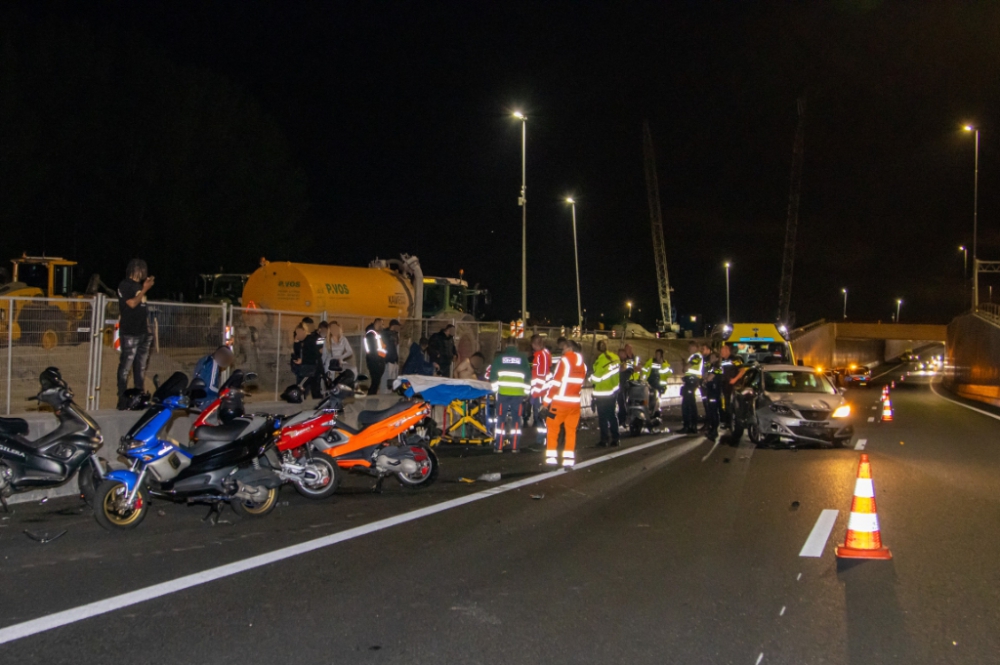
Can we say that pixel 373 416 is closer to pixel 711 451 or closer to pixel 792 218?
pixel 711 451

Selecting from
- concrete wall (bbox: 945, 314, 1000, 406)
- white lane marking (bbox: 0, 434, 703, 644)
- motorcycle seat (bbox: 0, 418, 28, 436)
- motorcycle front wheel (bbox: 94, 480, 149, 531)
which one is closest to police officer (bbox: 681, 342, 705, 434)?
white lane marking (bbox: 0, 434, 703, 644)

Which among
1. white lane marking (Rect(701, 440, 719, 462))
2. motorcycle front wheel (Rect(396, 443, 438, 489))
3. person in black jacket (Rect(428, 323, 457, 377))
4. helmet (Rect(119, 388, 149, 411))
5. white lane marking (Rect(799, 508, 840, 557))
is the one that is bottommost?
white lane marking (Rect(799, 508, 840, 557))

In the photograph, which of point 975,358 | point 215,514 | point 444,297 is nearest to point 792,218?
point 975,358

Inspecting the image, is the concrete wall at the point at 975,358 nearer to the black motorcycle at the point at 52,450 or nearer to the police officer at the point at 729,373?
the police officer at the point at 729,373

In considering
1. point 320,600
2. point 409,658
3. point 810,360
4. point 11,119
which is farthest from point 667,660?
point 810,360

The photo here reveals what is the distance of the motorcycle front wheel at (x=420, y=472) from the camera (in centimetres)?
1082

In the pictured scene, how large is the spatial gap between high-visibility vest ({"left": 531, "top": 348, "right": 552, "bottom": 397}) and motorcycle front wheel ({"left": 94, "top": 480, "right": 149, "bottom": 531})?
27.0 feet

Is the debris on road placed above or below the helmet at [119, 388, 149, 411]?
below

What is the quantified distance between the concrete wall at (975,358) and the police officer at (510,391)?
82.6 ft

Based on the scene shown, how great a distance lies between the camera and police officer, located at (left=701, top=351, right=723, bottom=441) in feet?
58.7

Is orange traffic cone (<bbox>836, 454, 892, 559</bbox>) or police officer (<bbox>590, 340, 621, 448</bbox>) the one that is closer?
orange traffic cone (<bbox>836, 454, 892, 559</bbox>)

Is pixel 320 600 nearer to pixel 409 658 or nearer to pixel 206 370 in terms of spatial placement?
pixel 409 658

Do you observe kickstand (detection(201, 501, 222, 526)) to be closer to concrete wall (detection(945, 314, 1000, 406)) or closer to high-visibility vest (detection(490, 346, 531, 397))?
high-visibility vest (detection(490, 346, 531, 397))

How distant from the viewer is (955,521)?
9.01m
